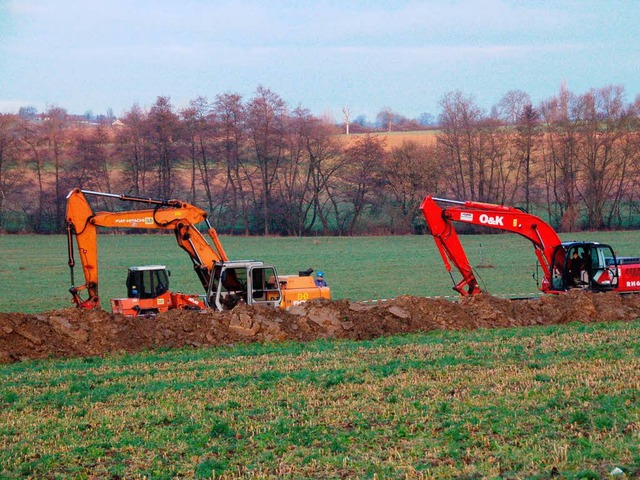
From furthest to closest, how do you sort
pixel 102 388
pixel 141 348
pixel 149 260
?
1. pixel 149 260
2. pixel 141 348
3. pixel 102 388

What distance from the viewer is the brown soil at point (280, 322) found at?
62.1 ft

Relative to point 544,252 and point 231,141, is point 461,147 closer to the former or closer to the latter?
point 231,141

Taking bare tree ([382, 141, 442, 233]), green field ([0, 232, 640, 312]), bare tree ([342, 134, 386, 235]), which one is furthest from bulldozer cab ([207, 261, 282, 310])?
bare tree ([342, 134, 386, 235])

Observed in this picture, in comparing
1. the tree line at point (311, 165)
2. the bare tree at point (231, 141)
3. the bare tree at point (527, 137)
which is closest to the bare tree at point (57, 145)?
the tree line at point (311, 165)

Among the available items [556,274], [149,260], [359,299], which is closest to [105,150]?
[149,260]

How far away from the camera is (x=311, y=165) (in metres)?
81.1

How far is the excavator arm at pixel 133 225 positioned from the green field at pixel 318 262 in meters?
8.66

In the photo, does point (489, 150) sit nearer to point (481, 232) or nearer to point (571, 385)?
point (481, 232)

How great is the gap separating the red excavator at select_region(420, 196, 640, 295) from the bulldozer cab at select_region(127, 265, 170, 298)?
784cm

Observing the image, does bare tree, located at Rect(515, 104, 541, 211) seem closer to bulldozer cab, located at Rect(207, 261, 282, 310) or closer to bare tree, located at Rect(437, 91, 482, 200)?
bare tree, located at Rect(437, 91, 482, 200)

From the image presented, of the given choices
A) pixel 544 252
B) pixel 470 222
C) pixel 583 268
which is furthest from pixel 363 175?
pixel 470 222

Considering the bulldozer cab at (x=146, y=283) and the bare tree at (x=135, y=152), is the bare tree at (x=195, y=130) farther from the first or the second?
the bulldozer cab at (x=146, y=283)

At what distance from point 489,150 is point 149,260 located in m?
41.1

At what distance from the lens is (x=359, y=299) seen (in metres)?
32.6
